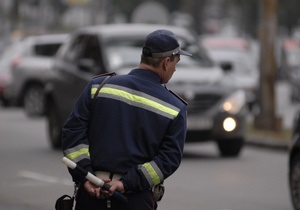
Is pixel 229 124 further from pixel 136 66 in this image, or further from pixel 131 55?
pixel 131 55

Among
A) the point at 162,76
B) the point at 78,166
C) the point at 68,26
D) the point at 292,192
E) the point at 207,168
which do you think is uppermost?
the point at 162,76

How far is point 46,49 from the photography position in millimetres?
29875

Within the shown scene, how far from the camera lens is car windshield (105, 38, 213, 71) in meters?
17.6

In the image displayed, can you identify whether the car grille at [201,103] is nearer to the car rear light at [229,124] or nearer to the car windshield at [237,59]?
the car rear light at [229,124]

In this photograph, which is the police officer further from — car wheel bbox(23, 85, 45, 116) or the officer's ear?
car wheel bbox(23, 85, 45, 116)

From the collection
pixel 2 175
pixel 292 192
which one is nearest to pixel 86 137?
pixel 292 192

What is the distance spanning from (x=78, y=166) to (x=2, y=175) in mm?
8957

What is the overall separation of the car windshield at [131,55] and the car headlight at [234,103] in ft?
2.98

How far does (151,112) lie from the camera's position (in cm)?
630

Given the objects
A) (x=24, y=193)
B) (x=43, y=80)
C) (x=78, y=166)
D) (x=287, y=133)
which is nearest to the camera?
(x=78, y=166)

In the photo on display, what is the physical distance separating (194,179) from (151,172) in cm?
850

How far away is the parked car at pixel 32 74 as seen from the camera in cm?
2881

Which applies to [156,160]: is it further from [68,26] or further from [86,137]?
[68,26]

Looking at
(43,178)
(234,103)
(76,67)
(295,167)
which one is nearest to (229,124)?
(234,103)
